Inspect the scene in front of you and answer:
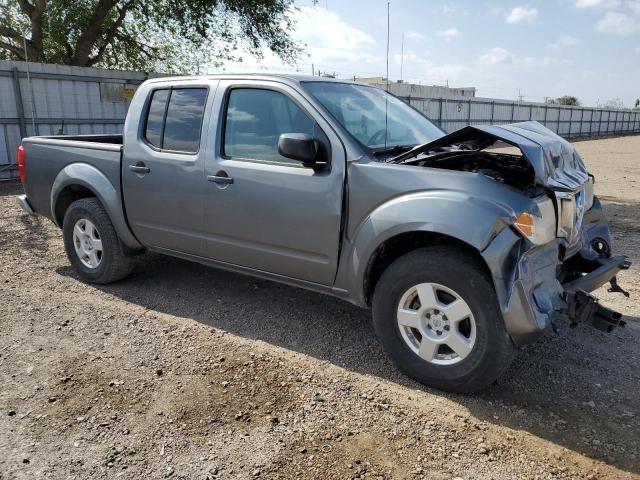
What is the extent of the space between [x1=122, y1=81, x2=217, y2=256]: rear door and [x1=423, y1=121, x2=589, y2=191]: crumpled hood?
1.85 m

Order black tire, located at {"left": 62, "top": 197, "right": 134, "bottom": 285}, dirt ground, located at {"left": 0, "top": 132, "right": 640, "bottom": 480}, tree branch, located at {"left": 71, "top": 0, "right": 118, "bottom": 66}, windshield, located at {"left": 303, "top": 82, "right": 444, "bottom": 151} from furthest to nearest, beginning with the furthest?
1. tree branch, located at {"left": 71, "top": 0, "right": 118, "bottom": 66}
2. black tire, located at {"left": 62, "top": 197, "right": 134, "bottom": 285}
3. windshield, located at {"left": 303, "top": 82, "right": 444, "bottom": 151}
4. dirt ground, located at {"left": 0, "top": 132, "right": 640, "bottom": 480}

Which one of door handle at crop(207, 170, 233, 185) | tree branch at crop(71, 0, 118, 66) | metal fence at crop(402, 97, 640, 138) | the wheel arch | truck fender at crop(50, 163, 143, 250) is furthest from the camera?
metal fence at crop(402, 97, 640, 138)

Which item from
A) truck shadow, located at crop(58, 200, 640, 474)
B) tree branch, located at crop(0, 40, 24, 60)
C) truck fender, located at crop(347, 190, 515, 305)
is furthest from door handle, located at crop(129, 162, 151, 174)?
tree branch, located at crop(0, 40, 24, 60)

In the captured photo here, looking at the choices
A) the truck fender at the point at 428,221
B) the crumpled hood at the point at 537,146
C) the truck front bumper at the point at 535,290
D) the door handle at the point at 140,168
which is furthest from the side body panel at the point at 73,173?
the truck front bumper at the point at 535,290

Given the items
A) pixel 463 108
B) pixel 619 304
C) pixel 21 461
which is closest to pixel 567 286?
pixel 619 304

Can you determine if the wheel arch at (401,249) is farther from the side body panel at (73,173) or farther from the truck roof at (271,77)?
the side body panel at (73,173)

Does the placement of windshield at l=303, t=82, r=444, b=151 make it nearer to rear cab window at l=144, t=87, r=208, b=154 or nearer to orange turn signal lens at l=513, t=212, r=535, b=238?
rear cab window at l=144, t=87, r=208, b=154

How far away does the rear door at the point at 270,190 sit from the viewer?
3568mm

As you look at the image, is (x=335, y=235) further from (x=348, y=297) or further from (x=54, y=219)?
(x=54, y=219)

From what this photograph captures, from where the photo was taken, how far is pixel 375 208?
3.37 meters

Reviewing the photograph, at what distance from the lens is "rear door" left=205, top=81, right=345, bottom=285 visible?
3568 mm

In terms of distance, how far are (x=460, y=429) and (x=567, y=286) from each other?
3.59 ft

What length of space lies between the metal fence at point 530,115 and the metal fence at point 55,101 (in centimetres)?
841

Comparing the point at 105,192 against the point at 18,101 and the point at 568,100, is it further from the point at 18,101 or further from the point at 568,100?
the point at 568,100
